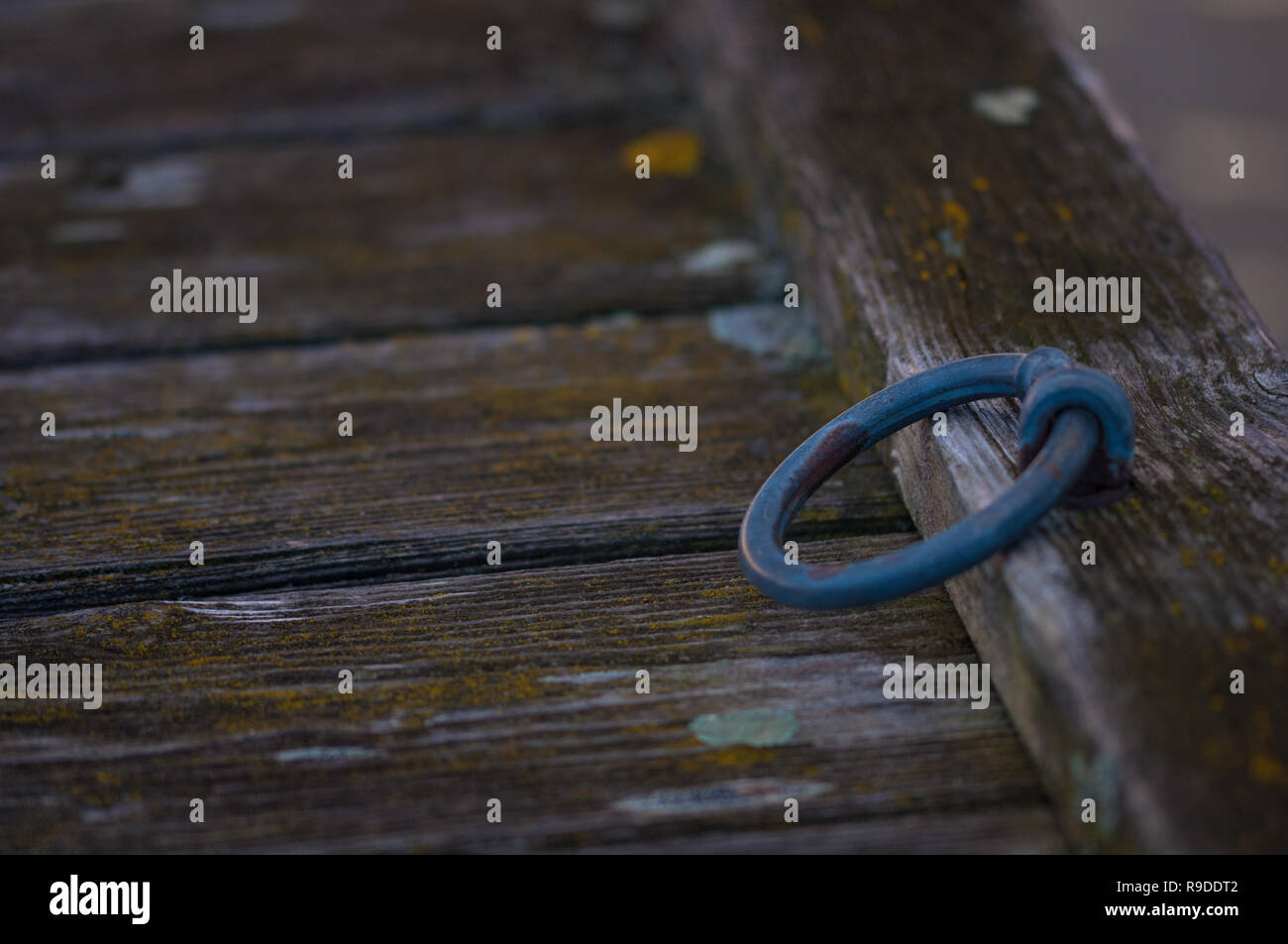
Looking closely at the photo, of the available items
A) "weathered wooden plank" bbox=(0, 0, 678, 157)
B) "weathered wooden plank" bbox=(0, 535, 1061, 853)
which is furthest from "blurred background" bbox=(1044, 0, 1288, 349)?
A: "weathered wooden plank" bbox=(0, 535, 1061, 853)

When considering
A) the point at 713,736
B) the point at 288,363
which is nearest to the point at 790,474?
the point at 713,736

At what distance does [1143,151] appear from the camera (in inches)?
52.6

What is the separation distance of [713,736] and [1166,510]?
0.40 meters

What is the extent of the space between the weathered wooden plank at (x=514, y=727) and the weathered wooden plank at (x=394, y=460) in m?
0.05

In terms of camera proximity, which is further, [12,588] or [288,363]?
[288,363]

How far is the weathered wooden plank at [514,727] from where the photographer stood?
31.6 inches

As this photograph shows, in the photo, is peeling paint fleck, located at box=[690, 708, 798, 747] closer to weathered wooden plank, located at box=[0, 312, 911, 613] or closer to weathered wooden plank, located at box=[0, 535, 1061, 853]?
weathered wooden plank, located at box=[0, 535, 1061, 853]

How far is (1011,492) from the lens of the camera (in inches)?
31.7

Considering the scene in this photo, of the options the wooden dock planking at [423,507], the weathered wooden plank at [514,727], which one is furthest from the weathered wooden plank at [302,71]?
the weathered wooden plank at [514,727]

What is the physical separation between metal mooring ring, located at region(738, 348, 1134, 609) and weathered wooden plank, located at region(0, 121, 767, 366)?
1.95 feet

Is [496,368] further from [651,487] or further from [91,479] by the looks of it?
[91,479]

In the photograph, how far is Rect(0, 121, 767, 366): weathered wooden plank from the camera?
4.75 feet

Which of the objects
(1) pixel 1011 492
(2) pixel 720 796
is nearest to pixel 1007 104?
(1) pixel 1011 492
